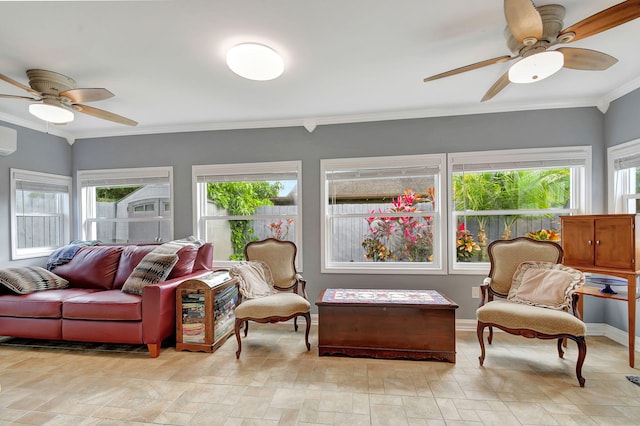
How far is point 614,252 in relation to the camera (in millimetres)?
2484

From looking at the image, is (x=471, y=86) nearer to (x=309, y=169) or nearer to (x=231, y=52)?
(x=309, y=169)

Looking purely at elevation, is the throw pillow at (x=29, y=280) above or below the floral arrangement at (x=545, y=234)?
below

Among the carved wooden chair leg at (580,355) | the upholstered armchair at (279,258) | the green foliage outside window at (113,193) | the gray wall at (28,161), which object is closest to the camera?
the carved wooden chair leg at (580,355)

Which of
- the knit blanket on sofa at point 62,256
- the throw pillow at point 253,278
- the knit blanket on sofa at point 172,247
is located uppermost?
the knit blanket on sofa at point 172,247

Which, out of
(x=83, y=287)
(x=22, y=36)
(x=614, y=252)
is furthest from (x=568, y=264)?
(x=83, y=287)

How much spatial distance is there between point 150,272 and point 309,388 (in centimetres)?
187

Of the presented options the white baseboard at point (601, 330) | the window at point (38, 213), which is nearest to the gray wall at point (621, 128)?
the white baseboard at point (601, 330)

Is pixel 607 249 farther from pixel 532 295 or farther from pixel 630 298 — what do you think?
pixel 532 295

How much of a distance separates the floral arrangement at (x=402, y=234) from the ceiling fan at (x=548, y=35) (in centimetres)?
166

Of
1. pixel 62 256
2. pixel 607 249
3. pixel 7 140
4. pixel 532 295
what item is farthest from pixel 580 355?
pixel 7 140

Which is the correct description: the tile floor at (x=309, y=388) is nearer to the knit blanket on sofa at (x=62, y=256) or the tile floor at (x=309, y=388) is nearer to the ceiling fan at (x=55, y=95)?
the knit blanket on sofa at (x=62, y=256)

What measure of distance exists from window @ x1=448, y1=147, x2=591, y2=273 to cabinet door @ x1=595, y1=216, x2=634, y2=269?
62cm

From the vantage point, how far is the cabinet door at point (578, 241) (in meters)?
2.63

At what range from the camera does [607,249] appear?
8.28 feet
